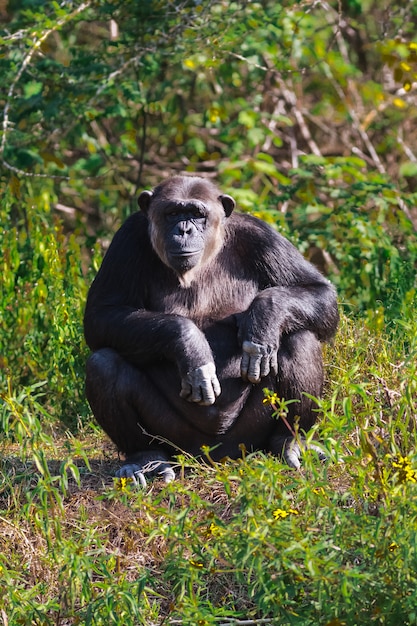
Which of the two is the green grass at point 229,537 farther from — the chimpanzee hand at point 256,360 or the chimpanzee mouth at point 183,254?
the chimpanzee mouth at point 183,254

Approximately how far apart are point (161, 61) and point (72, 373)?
3.34 meters

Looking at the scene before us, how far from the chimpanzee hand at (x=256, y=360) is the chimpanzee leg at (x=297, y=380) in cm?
11

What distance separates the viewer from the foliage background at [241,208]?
364 cm

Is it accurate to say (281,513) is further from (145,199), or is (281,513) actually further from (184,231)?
(145,199)

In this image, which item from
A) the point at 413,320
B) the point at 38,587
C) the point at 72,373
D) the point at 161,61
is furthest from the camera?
the point at 161,61

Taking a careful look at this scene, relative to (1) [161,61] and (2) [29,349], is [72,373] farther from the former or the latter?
(1) [161,61]

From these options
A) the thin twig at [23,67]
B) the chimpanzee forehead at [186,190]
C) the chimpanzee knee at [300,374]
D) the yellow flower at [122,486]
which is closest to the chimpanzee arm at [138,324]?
the chimpanzee forehead at [186,190]

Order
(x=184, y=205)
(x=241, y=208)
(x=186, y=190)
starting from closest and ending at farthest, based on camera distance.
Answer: (x=184, y=205) < (x=186, y=190) < (x=241, y=208)

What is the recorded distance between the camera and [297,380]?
4863 mm

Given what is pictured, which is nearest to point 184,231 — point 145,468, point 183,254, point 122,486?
point 183,254

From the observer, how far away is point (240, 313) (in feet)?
16.6

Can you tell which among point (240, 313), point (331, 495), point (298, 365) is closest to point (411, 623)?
point (331, 495)

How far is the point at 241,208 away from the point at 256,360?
132 inches

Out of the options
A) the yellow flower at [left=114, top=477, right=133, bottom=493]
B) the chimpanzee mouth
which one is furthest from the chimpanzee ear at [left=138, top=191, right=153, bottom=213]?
the yellow flower at [left=114, top=477, right=133, bottom=493]
